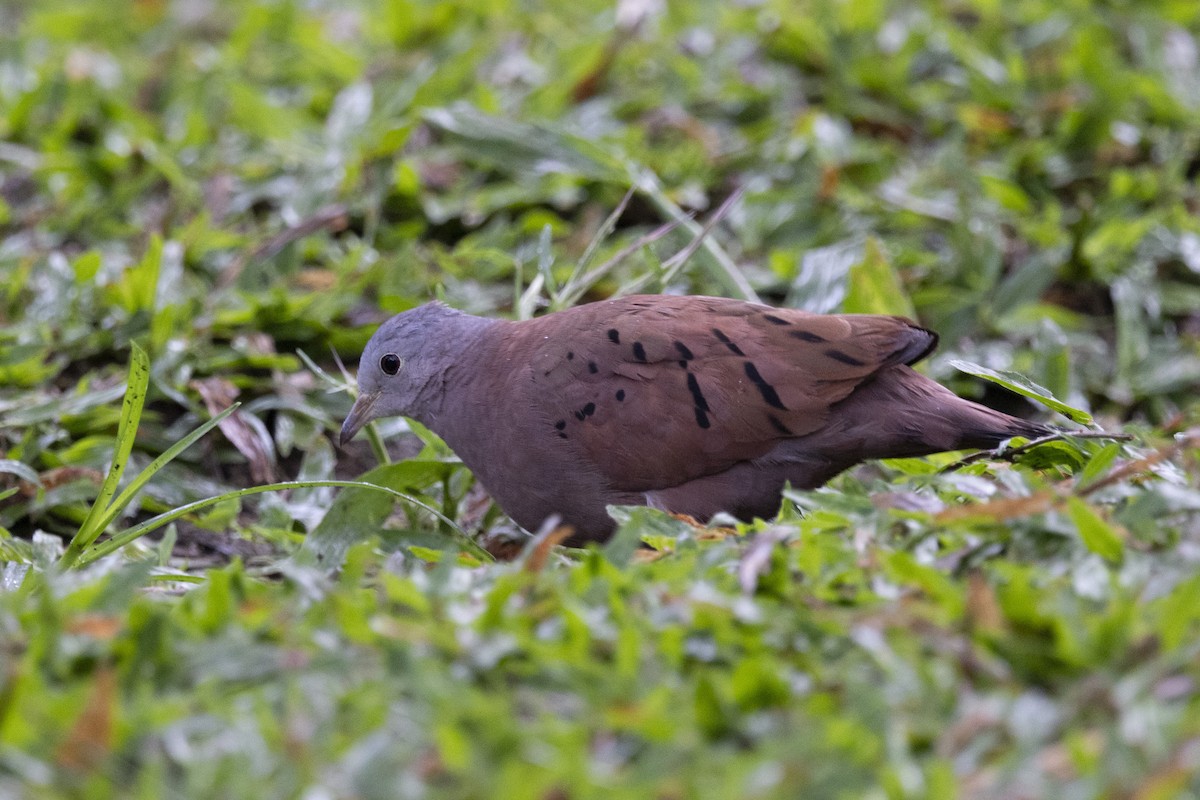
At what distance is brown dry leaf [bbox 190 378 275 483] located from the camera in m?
4.17

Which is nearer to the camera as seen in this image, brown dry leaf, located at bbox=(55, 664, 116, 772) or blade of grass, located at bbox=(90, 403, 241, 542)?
brown dry leaf, located at bbox=(55, 664, 116, 772)

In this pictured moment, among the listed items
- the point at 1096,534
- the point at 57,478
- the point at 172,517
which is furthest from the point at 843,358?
the point at 57,478

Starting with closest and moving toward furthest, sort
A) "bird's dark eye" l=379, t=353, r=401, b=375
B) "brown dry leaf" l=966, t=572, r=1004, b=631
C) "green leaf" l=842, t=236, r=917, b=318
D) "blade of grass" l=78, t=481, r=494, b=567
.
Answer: "brown dry leaf" l=966, t=572, r=1004, b=631 < "blade of grass" l=78, t=481, r=494, b=567 < "bird's dark eye" l=379, t=353, r=401, b=375 < "green leaf" l=842, t=236, r=917, b=318

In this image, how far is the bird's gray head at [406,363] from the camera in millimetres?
3895

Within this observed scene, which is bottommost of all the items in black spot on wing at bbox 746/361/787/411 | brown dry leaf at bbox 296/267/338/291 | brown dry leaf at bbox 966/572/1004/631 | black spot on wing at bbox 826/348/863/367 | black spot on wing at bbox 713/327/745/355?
brown dry leaf at bbox 296/267/338/291

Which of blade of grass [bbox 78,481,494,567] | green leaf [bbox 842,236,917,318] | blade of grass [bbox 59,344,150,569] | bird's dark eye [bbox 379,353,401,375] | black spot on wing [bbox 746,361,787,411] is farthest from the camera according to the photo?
green leaf [bbox 842,236,917,318]

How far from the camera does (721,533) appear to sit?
9.77 ft

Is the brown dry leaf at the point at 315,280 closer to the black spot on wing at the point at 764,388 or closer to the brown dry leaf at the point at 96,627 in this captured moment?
the black spot on wing at the point at 764,388

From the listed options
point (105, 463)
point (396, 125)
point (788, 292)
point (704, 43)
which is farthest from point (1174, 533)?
point (704, 43)

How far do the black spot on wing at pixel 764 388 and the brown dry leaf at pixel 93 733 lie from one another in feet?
5.91

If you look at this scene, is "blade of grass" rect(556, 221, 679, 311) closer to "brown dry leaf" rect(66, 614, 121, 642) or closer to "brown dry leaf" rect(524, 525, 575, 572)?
"brown dry leaf" rect(524, 525, 575, 572)

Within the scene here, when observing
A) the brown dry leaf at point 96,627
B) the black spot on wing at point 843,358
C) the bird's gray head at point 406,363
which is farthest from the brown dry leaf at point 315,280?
the brown dry leaf at point 96,627

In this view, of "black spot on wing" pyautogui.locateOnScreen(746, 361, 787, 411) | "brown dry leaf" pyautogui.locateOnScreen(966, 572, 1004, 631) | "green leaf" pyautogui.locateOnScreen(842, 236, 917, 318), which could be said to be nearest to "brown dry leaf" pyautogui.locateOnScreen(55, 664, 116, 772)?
"brown dry leaf" pyautogui.locateOnScreen(966, 572, 1004, 631)

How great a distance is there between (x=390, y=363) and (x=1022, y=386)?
1.78 metres
